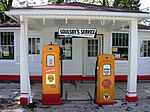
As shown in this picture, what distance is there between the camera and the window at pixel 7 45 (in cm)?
1228

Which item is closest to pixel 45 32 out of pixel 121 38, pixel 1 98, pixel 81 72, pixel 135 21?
pixel 81 72

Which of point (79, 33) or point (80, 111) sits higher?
point (79, 33)

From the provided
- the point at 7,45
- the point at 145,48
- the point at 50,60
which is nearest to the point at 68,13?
the point at 50,60

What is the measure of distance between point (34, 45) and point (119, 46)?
460cm

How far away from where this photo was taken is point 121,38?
12594 mm

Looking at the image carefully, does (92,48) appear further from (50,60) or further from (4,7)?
(4,7)

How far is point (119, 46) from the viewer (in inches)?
495

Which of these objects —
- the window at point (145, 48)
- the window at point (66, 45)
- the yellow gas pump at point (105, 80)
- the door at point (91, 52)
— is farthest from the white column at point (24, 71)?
the window at point (145, 48)

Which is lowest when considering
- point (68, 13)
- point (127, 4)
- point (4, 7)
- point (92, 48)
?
point (92, 48)

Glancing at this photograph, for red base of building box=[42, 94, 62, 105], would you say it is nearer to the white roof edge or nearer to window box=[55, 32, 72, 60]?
the white roof edge

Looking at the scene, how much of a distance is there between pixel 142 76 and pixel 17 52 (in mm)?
6941

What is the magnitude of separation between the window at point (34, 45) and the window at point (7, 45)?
96cm

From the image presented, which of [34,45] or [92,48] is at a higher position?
[34,45]

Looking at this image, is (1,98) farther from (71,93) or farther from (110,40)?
(110,40)
